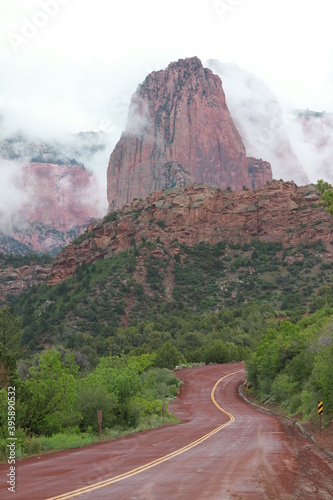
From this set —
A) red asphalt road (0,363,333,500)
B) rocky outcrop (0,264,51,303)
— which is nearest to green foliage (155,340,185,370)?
red asphalt road (0,363,333,500)

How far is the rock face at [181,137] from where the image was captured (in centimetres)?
17112

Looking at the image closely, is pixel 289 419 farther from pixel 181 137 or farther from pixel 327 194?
pixel 181 137

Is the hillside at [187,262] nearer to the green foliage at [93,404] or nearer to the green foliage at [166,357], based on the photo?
the green foliage at [166,357]

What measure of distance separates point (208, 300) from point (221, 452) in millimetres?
77371

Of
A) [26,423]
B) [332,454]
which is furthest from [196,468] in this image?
[26,423]

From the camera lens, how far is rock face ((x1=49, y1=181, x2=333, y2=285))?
106 metres

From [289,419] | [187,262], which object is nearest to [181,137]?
[187,262]

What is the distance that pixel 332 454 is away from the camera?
50.2 feet

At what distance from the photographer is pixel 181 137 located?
172 m

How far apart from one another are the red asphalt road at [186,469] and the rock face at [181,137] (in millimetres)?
147453

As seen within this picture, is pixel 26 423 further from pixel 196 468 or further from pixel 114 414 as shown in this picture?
pixel 196 468

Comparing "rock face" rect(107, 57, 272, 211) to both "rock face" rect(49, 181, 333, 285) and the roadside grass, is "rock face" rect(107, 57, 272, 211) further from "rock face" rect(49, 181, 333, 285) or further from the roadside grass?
the roadside grass

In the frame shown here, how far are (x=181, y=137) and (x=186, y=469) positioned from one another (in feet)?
542

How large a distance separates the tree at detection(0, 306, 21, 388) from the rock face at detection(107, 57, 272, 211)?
14543 centimetres
